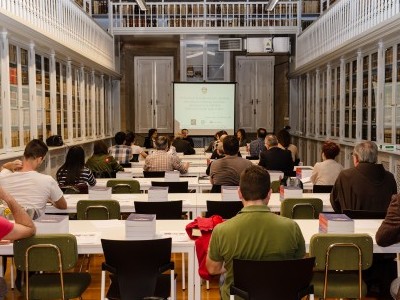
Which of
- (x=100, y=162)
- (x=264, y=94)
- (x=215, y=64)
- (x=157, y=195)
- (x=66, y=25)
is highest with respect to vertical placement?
(x=66, y=25)

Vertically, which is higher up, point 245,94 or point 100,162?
point 245,94

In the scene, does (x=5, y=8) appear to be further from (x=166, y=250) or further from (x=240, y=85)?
(x=240, y=85)

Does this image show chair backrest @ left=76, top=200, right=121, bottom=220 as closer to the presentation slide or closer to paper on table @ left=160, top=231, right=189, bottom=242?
paper on table @ left=160, top=231, right=189, bottom=242

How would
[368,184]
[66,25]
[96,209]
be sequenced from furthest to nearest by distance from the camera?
1. [66,25]
2. [96,209]
3. [368,184]

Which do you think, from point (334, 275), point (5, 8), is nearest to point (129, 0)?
point (5, 8)

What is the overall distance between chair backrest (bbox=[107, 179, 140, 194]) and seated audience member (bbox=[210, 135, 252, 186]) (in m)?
0.91

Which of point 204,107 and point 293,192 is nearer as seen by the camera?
point 293,192

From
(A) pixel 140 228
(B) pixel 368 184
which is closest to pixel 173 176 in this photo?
(B) pixel 368 184

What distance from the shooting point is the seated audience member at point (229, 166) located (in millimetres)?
7102

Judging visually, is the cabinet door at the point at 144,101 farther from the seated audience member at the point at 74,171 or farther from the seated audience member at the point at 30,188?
the seated audience member at the point at 30,188

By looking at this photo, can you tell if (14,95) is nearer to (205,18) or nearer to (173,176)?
(173,176)

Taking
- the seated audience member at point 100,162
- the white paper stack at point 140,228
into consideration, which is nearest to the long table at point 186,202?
the white paper stack at point 140,228

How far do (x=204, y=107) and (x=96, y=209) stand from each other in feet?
39.5

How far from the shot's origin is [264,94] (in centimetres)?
1903
